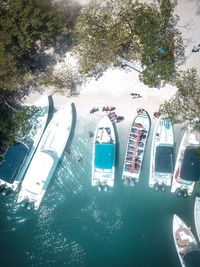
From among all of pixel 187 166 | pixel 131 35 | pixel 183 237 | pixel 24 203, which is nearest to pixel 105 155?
pixel 187 166

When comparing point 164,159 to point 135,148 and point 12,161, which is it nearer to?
point 135,148

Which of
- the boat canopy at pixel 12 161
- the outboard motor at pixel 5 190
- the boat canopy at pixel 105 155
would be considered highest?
the boat canopy at pixel 105 155

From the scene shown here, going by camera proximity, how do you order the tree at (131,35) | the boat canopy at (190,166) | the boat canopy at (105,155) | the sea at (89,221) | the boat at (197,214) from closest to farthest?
the tree at (131,35) < the boat canopy at (190,166) < the boat canopy at (105,155) < the boat at (197,214) < the sea at (89,221)

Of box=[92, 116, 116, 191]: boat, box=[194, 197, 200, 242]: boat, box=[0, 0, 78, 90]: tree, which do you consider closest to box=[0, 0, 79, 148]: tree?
box=[0, 0, 78, 90]: tree

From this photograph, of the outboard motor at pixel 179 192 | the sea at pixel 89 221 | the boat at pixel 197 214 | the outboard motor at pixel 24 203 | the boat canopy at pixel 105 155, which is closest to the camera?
the boat canopy at pixel 105 155

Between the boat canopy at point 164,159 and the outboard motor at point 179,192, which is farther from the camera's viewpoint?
the outboard motor at point 179,192

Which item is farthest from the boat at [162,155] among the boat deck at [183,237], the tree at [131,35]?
the tree at [131,35]

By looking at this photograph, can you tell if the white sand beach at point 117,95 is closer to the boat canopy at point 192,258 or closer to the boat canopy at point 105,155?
the boat canopy at point 105,155
